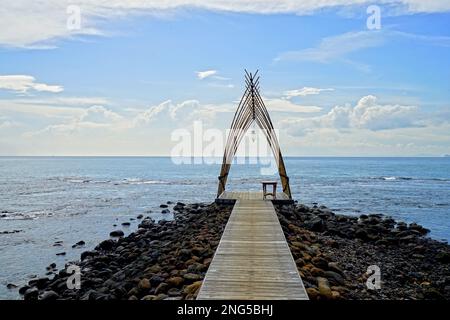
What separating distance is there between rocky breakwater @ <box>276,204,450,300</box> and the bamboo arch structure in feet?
9.49

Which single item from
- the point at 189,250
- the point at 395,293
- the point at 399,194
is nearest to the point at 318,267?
the point at 395,293

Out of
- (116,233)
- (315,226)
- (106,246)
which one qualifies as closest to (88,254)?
Result: (106,246)

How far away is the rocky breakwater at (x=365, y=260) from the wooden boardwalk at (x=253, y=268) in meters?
0.60

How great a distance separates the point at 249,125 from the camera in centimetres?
2220

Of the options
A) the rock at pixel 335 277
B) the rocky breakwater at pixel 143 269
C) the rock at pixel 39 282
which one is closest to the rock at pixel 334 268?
the rock at pixel 335 277

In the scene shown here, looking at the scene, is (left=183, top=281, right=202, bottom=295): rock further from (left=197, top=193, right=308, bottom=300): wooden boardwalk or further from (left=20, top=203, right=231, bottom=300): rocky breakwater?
(left=197, top=193, right=308, bottom=300): wooden boardwalk

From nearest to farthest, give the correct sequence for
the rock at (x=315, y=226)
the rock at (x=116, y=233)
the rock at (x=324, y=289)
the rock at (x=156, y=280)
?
1. the rock at (x=324, y=289)
2. the rock at (x=156, y=280)
3. the rock at (x=315, y=226)
4. the rock at (x=116, y=233)

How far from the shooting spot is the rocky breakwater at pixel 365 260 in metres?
9.67

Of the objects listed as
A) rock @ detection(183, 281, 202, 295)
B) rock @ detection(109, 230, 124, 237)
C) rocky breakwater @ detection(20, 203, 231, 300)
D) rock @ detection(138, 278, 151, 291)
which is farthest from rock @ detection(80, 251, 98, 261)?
rock @ detection(183, 281, 202, 295)

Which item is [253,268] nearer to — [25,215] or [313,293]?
[313,293]

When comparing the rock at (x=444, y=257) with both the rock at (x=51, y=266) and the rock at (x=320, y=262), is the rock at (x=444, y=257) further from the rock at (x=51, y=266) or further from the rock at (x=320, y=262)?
the rock at (x=51, y=266)

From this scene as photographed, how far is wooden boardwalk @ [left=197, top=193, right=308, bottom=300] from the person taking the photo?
711 cm

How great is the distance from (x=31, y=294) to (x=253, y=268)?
718 cm
